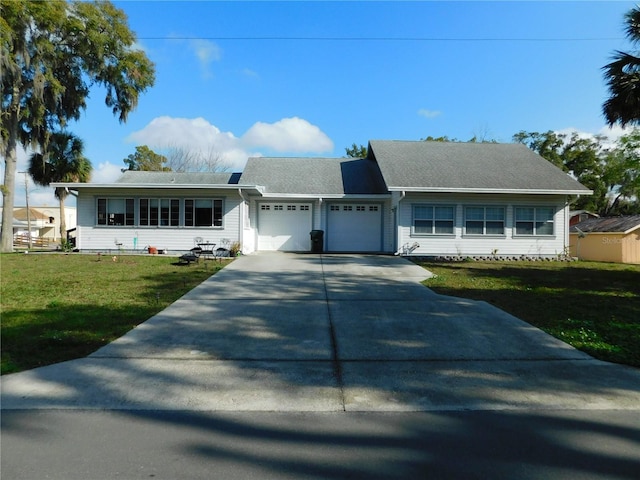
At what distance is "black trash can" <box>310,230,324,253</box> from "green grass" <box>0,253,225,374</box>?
5502 mm

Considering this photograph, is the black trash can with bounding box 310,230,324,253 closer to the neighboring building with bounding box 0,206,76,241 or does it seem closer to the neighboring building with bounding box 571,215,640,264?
the neighboring building with bounding box 571,215,640,264

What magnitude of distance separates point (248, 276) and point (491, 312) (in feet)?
21.1

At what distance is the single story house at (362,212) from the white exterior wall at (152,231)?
42mm

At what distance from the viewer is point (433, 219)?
17.6 m

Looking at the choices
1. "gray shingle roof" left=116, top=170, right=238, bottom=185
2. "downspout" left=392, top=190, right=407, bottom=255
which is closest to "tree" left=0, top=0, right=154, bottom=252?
"gray shingle roof" left=116, top=170, right=238, bottom=185

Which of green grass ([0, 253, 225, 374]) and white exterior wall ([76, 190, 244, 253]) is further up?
white exterior wall ([76, 190, 244, 253])

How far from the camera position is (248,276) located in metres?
11.3

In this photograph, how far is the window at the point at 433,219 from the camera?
17.5m

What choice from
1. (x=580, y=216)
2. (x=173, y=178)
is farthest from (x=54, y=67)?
(x=580, y=216)

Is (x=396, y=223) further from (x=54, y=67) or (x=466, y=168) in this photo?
(x=54, y=67)

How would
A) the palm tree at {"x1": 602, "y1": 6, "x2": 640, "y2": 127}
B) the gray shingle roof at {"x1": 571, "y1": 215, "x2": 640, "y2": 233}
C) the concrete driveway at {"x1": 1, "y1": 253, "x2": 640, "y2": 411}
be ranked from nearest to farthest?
the concrete driveway at {"x1": 1, "y1": 253, "x2": 640, "y2": 411} < the palm tree at {"x1": 602, "y1": 6, "x2": 640, "y2": 127} < the gray shingle roof at {"x1": 571, "y1": 215, "x2": 640, "y2": 233}

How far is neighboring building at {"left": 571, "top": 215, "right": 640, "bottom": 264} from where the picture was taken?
22734 mm

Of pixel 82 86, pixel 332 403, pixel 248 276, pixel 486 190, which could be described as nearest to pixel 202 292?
pixel 248 276

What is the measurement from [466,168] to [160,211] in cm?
1400
